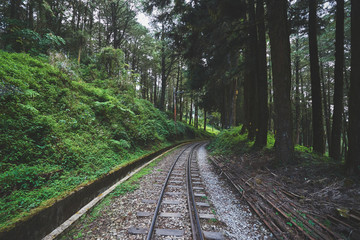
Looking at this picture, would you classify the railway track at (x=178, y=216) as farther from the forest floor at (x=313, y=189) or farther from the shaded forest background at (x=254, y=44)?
the shaded forest background at (x=254, y=44)

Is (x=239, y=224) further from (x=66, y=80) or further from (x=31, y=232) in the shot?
(x=66, y=80)

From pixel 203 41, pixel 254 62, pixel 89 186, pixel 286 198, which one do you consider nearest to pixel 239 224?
pixel 286 198

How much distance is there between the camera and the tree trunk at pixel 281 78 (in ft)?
18.9

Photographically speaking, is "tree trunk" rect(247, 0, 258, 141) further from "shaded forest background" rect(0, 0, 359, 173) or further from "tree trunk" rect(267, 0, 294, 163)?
"tree trunk" rect(267, 0, 294, 163)

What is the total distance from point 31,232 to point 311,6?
38.0ft

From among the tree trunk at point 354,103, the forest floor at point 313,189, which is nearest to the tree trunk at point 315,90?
the forest floor at point 313,189

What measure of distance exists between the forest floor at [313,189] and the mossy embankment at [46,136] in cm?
533

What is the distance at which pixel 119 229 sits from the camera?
305 cm

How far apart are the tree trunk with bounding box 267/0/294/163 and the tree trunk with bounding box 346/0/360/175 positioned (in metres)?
1.78

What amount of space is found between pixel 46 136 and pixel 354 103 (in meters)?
9.06

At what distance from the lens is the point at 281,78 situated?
5.89 metres

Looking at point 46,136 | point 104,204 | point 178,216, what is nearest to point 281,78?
point 178,216

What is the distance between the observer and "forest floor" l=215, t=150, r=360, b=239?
2.82 m

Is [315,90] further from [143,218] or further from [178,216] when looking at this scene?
[143,218]
